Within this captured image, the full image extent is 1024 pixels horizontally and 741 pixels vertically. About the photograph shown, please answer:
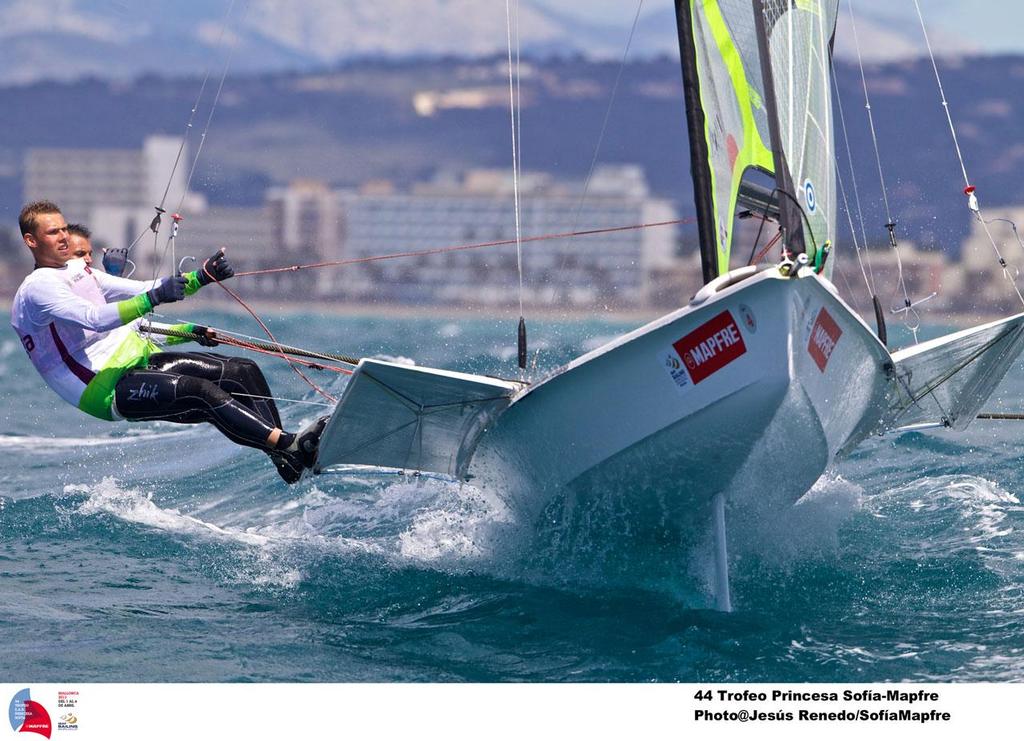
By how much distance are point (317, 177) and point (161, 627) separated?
421 feet

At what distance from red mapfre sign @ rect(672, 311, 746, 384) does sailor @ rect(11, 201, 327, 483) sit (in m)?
1.49

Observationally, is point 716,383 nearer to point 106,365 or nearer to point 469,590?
point 469,590

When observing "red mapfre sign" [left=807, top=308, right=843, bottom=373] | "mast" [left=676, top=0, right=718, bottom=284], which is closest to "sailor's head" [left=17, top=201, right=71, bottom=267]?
"mast" [left=676, top=0, right=718, bottom=284]

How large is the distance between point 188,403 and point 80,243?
82 centimetres

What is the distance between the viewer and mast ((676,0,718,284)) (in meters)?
4.86

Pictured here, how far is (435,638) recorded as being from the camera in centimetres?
457

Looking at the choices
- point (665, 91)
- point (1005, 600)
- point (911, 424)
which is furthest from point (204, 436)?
point (665, 91)

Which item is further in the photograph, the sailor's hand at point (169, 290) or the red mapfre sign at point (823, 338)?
the sailor's hand at point (169, 290)

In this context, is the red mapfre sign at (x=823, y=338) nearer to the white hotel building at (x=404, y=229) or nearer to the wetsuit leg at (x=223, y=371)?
the wetsuit leg at (x=223, y=371)

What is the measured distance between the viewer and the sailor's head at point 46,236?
16.7 ft

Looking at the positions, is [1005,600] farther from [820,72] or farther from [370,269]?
[370,269]

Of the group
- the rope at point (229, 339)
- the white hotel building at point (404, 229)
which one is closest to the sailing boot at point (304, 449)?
the rope at point (229, 339)

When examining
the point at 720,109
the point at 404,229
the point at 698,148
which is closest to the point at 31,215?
the point at 698,148

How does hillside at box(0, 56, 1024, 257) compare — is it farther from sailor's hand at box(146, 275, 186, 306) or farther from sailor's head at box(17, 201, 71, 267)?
sailor's hand at box(146, 275, 186, 306)
